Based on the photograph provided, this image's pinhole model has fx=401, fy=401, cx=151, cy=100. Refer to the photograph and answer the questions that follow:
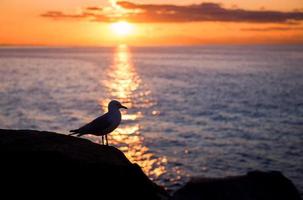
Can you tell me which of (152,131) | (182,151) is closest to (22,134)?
(182,151)

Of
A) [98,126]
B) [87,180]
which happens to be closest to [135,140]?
[98,126]

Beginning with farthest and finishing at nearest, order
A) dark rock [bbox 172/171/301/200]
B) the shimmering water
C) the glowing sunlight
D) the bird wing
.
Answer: the shimmering water → the glowing sunlight → the bird wing → dark rock [bbox 172/171/301/200]

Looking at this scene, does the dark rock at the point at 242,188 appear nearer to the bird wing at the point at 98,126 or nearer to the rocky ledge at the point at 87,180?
the rocky ledge at the point at 87,180

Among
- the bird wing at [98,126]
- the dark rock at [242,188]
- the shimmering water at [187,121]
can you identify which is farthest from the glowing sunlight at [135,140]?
the dark rock at [242,188]

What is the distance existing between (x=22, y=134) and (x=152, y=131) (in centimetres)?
3694

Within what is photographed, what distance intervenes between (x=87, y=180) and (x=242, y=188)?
12.0 feet

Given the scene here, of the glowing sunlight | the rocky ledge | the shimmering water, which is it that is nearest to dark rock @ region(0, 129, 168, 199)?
the rocky ledge

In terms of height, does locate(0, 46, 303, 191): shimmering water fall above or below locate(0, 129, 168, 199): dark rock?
below

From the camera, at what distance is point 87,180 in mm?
9453

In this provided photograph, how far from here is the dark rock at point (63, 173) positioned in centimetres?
923

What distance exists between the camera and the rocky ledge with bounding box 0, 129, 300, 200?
9.22m

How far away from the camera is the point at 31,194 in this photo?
30.0ft

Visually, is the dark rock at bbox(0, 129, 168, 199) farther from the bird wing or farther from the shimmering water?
the shimmering water

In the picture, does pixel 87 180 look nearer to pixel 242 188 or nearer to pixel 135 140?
pixel 242 188
